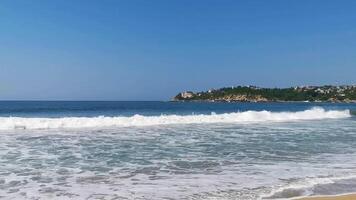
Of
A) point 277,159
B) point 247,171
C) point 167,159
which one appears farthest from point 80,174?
point 277,159

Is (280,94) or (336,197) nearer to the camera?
(336,197)

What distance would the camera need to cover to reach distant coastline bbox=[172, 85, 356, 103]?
158m

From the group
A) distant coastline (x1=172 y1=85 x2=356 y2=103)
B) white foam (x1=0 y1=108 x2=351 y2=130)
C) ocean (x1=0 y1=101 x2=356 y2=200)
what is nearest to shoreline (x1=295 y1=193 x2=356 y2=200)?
ocean (x1=0 y1=101 x2=356 y2=200)

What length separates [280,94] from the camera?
6521 inches

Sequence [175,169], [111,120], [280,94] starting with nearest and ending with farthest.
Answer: [175,169], [111,120], [280,94]

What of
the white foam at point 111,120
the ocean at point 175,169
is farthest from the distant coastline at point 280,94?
the ocean at point 175,169

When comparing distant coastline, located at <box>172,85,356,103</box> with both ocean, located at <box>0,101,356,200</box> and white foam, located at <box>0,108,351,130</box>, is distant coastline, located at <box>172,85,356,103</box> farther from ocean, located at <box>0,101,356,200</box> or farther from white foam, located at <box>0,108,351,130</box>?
ocean, located at <box>0,101,356,200</box>

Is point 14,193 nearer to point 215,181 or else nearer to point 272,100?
point 215,181

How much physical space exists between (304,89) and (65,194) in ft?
574

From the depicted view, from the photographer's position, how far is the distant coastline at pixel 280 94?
15825 cm

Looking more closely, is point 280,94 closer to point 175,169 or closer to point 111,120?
point 111,120

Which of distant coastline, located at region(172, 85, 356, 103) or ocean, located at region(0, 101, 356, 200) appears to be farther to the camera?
distant coastline, located at region(172, 85, 356, 103)

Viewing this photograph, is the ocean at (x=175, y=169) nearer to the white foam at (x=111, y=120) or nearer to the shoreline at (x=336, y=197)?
the shoreline at (x=336, y=197)

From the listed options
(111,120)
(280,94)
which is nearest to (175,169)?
(111,120)
